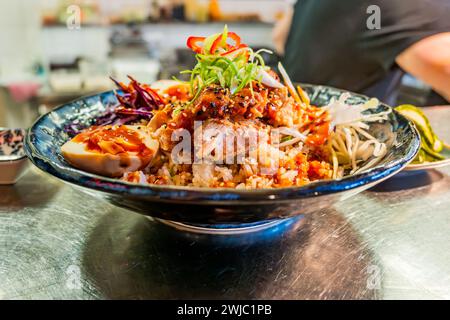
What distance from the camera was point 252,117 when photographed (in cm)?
159

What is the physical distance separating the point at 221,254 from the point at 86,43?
5423 mm

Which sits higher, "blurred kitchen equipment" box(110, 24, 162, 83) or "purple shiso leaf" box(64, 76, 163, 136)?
"purple shiso leaf" box(64, 76, 163, 136)

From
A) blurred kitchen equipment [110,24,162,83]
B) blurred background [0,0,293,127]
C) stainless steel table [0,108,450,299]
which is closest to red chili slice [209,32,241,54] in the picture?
stainless steel table [0,108,450,299]

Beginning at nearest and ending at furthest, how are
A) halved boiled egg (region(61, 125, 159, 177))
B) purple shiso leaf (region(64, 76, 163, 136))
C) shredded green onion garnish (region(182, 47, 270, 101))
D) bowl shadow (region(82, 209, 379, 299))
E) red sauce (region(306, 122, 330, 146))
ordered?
bowl shadow (region(82, 209, 379, 299))
halved boiled egg (region(61, 125, 159, 177))
shredded green onion garnish (region(182, 47, 270, 101))
red sauce (region(306, 122, 330, 146))
purple shiso leaf (region(64, 76, 163, 136))

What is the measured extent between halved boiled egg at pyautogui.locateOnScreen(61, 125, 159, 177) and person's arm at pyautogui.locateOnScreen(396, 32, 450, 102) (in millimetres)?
1953

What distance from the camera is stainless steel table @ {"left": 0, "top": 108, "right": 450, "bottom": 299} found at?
1.23 metres

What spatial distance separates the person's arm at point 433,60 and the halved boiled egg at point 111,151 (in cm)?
195

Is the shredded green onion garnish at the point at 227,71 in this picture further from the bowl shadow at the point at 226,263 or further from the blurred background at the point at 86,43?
the blurred background at the point at 86,43

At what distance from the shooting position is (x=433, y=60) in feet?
8.59

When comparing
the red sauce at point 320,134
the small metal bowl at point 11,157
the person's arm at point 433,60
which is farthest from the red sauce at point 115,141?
the person's arm at point 433,60

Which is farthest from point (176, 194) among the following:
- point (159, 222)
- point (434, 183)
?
point (434, 183)

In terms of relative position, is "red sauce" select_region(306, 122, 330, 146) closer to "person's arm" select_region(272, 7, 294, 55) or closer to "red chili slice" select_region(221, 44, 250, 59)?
"red chili slice" select_region(221, 44, 250, 59)
